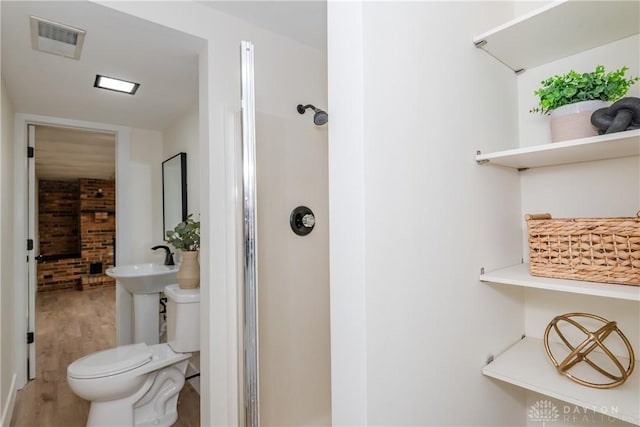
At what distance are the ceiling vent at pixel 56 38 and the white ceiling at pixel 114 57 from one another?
1.3 inches

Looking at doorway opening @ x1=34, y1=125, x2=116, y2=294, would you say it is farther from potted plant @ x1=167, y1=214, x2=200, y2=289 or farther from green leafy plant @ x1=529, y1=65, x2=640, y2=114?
green leafy plant @ x1=529, y1=65, x2=640, y2=114

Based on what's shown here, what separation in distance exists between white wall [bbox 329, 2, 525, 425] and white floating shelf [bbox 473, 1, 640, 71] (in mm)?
88

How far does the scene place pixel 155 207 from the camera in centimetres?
327

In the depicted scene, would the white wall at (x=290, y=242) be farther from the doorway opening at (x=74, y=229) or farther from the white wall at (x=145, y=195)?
the doorway opening at (x=74, y=229)

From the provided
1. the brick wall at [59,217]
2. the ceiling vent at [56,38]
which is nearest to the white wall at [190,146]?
the ceiling vent at [56,38]

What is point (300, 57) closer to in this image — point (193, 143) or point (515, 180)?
point (193, 143)

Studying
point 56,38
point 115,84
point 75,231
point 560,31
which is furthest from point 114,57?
point 75,231

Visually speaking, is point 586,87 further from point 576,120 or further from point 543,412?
point 543,412

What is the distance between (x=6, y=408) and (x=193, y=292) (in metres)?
1.38

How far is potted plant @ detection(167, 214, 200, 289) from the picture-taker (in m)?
2.13

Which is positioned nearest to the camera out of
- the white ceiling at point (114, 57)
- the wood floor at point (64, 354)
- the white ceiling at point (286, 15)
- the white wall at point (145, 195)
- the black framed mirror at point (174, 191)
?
the white ceiling at point (114, 57)

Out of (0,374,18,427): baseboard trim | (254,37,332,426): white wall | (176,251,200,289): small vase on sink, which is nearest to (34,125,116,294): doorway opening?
(0,374,18,427): baseboard trim

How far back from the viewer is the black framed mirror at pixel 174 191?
9.05 ft

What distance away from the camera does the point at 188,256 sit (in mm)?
2158
